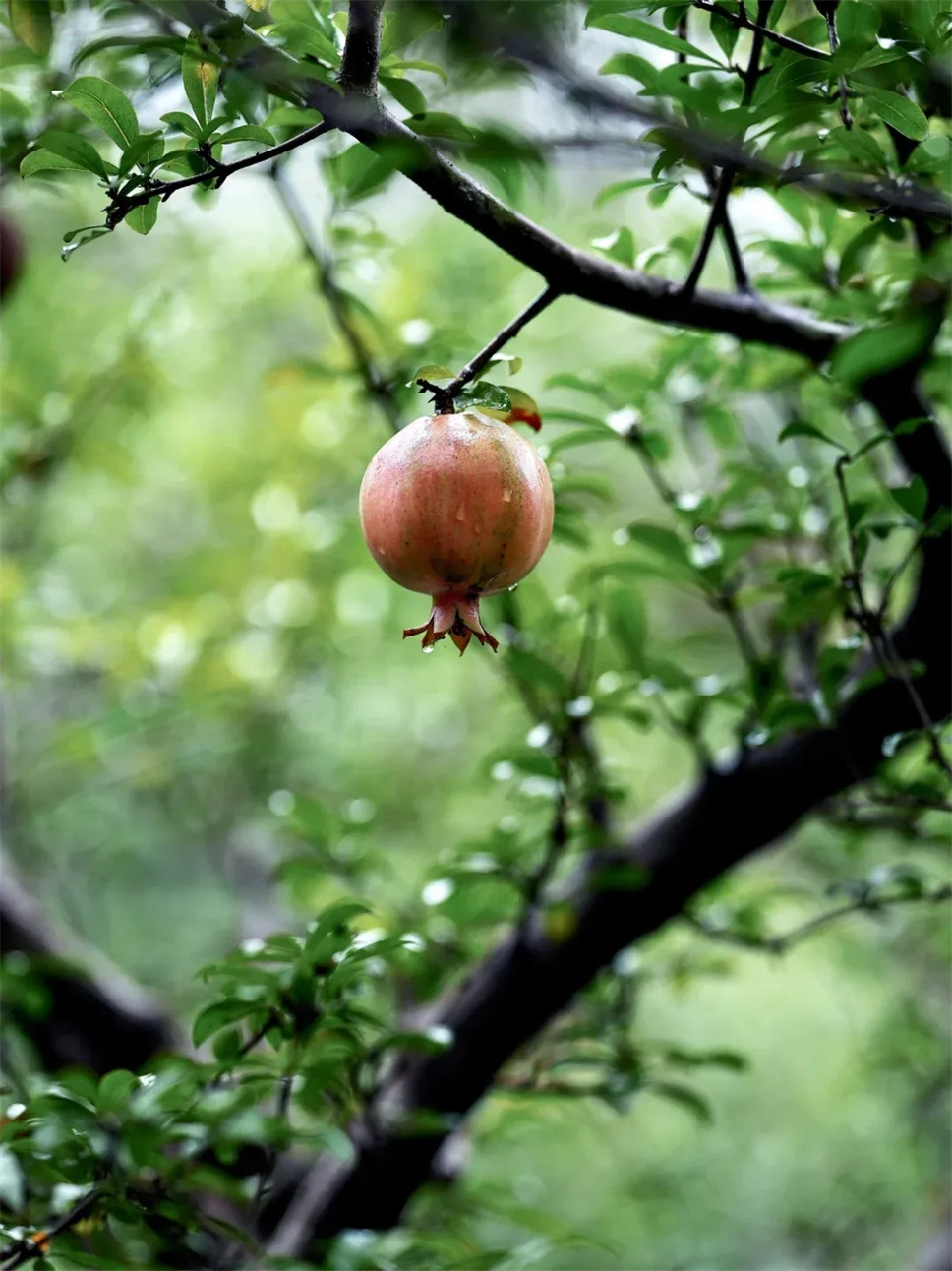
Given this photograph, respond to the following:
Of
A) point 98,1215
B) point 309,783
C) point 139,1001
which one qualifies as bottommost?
point 309,783

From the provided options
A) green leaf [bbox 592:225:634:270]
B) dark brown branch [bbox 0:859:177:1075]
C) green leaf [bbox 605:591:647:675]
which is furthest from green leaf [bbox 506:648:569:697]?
dark brown branch [bbox 0:859:177:1075]

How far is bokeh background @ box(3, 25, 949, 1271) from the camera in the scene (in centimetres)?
115

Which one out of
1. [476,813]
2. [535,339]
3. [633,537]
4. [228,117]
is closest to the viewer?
[228,117]

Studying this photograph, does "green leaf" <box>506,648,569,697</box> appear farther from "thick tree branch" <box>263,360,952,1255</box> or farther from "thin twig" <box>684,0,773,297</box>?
"thin twig" <box>684,0,773,297</box>

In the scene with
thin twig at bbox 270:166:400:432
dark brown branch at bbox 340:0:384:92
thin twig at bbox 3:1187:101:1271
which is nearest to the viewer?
dark brown branch at bbox 340:0:384:92

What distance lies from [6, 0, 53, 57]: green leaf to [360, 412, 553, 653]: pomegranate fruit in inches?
14.9

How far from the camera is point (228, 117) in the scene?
446 mm

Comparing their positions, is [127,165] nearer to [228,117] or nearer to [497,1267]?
[228,117]

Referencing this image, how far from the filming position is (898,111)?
0.44m

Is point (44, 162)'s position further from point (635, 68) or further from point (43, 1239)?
point (43, 1239)

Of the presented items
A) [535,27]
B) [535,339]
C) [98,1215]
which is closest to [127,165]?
[535,27]

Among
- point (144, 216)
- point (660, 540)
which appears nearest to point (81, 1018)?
point (660, 540)

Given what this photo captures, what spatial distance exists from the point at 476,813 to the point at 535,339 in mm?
724

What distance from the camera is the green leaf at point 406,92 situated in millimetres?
414
